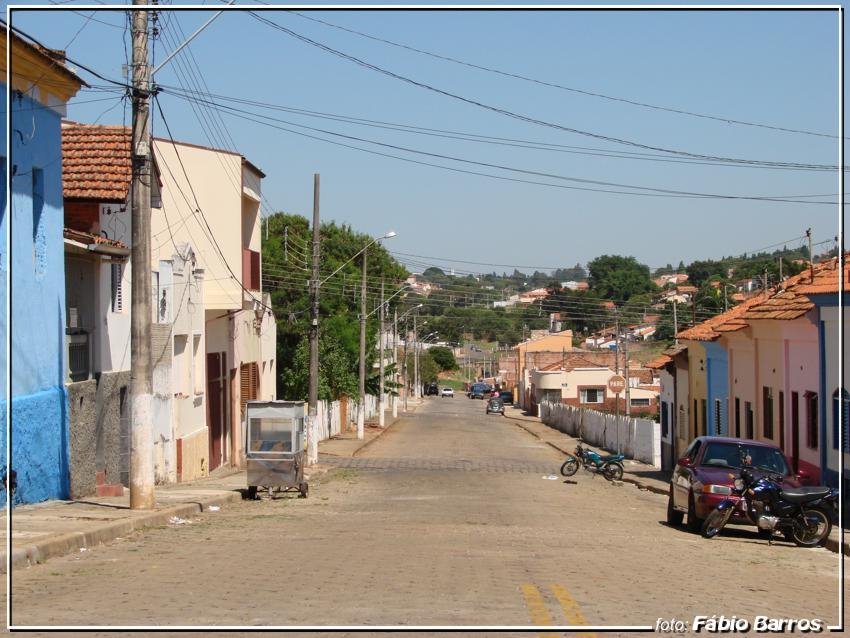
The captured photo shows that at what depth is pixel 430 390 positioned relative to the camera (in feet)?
503

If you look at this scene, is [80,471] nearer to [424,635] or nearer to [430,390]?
[424,635]

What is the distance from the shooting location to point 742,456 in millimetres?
18703

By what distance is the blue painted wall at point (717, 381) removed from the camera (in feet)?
118

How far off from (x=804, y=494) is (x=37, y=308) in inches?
469

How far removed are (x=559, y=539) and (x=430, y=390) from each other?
452 feet

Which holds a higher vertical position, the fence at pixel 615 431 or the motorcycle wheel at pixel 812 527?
the motorcycle wheel at pixel 812 527

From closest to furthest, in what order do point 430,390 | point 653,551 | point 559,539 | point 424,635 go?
point 424,635
point 653,551
point 559,539
point 430,390

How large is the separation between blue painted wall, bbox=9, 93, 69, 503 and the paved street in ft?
8.35

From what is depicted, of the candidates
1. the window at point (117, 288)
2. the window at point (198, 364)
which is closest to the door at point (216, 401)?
the window at point (198, 364)

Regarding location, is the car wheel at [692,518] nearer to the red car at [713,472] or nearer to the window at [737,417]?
the red car at [713,472]

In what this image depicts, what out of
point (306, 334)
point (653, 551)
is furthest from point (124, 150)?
point (306, 334)

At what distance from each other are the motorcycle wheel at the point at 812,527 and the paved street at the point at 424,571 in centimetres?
24

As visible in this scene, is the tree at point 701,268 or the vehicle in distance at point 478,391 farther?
the vehicle in distance at point 478,391

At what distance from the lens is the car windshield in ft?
61.0
